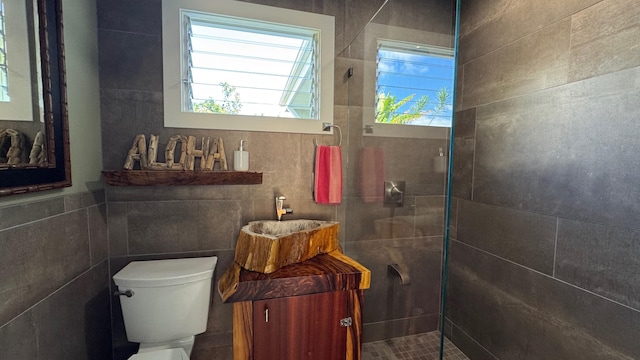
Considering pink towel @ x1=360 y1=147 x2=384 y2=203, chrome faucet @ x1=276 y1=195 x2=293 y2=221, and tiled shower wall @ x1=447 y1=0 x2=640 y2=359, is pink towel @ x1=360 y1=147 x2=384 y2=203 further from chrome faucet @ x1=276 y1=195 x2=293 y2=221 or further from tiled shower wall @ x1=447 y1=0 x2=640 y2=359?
tiled shower wall @ x1=447 y1=0 x2=640 y2=359

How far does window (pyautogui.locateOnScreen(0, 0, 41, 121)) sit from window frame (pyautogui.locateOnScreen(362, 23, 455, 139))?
1.49 metres

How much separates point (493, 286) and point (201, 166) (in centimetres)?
191

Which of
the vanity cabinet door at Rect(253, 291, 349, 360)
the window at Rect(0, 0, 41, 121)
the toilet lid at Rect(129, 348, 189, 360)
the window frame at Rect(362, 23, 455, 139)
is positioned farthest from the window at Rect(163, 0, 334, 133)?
the toilet lid at Rect(129, 348, 189, 360)

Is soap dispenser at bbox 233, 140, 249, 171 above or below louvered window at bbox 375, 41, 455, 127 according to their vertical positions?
below

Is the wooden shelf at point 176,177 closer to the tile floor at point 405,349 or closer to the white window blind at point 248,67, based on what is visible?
the white window blind at point 248,67

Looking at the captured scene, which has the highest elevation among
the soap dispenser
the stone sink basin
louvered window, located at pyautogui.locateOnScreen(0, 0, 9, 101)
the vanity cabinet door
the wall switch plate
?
louvered window, located at pyautogui.locateOnScreen(0, 0, 9, 101)

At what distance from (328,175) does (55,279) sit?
136cm

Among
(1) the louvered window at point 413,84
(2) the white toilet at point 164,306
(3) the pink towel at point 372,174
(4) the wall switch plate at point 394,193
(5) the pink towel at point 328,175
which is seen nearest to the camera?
(1) the louvered window at point 413,84

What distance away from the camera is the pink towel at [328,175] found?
1.61 m

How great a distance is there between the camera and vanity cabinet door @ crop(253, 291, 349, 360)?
112 centimetres

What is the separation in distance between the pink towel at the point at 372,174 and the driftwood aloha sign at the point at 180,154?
0.85m

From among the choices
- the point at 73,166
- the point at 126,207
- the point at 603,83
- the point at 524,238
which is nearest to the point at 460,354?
the point at 524,238

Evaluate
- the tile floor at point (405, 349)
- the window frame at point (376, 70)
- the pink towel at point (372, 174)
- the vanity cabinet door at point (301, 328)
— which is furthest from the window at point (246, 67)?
the tile floor at point (405, 349)

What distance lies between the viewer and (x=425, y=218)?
3.76ft
